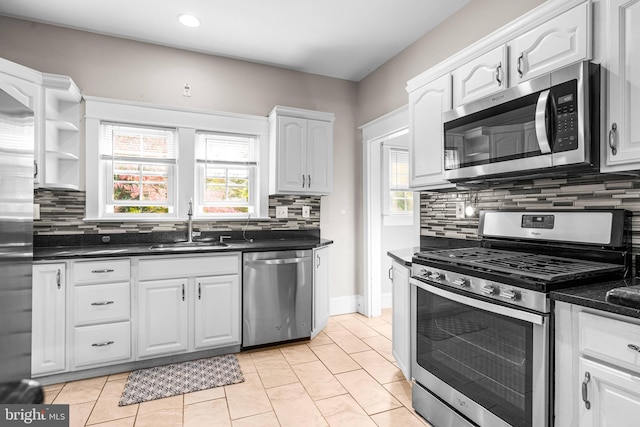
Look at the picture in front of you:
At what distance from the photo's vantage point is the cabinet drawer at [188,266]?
269cm

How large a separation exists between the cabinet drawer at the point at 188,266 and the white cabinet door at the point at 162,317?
63 millimetres

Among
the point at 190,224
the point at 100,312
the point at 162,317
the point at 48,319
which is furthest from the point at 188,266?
the point at 48,319

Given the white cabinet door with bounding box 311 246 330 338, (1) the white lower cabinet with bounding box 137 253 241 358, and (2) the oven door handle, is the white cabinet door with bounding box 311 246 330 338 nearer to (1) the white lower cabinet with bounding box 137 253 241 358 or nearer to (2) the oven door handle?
(1) the white lower cabinet with bounding box 137 253 241 358

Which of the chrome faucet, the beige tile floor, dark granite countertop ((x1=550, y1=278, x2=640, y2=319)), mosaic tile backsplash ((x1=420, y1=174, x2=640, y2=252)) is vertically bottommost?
the beige tile floor

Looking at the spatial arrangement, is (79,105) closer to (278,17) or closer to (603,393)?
(278,17)

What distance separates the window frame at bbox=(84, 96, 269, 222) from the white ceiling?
0.64 metres

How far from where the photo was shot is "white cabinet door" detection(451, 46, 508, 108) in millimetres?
1971

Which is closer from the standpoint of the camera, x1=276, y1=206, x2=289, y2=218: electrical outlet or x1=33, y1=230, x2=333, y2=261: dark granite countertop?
x1=33, y1=230, x2=333, y2=261: dark granite countertop

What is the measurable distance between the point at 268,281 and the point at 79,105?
7.59ft

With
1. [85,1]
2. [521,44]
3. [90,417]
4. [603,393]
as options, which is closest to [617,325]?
[603,393]

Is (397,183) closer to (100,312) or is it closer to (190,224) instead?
(190,224)

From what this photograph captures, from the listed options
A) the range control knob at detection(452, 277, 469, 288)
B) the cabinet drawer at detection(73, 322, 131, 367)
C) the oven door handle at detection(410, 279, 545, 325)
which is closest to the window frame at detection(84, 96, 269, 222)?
the cabinet drawer at detection(73, 322, 131, 367)

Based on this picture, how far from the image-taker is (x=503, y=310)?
1520 millimetres

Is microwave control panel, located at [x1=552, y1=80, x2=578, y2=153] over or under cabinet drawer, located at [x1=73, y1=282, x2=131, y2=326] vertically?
over
